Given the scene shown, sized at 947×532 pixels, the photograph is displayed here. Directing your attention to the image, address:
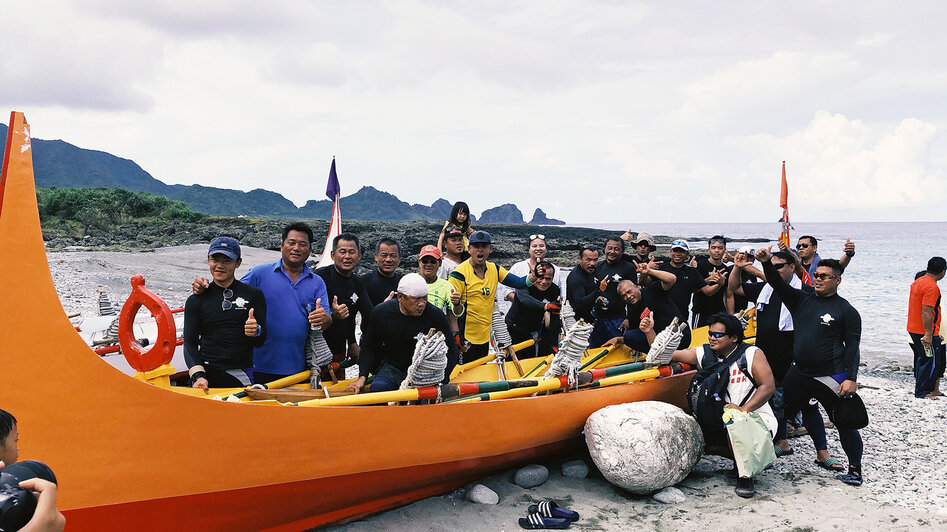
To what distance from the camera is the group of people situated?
4898mm

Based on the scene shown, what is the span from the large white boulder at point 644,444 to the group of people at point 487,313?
56 cm

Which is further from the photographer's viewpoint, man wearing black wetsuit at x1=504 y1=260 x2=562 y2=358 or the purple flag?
the purple flag

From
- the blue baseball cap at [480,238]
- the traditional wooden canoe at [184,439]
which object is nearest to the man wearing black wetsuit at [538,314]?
the blue baseball cap at [480,238]

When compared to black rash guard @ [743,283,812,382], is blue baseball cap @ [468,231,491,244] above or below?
above

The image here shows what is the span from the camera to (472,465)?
5230 mm

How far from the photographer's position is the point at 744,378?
17.5ft

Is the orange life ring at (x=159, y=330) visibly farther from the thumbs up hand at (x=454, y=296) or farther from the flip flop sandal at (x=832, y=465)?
the flip flop sandal at (x=832, y=465)

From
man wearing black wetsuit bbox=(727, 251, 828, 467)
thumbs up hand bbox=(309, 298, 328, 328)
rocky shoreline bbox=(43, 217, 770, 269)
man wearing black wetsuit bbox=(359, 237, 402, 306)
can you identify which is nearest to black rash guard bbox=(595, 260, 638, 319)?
man wearing black wetsuit bbox=(727, 251, 828, 467)

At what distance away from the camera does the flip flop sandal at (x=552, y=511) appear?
481cm

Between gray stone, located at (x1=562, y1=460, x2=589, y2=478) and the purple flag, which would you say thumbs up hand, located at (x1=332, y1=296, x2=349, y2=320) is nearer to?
gray stone, located at (x1=562, y1=460, x2=589, y2=478)

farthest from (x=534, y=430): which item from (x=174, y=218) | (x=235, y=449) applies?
(x=174, y=218)

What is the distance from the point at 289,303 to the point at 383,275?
117cm

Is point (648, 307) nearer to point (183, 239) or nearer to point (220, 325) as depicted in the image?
point (220, 325)

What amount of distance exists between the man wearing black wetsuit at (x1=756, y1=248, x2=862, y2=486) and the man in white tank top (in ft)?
1.36
